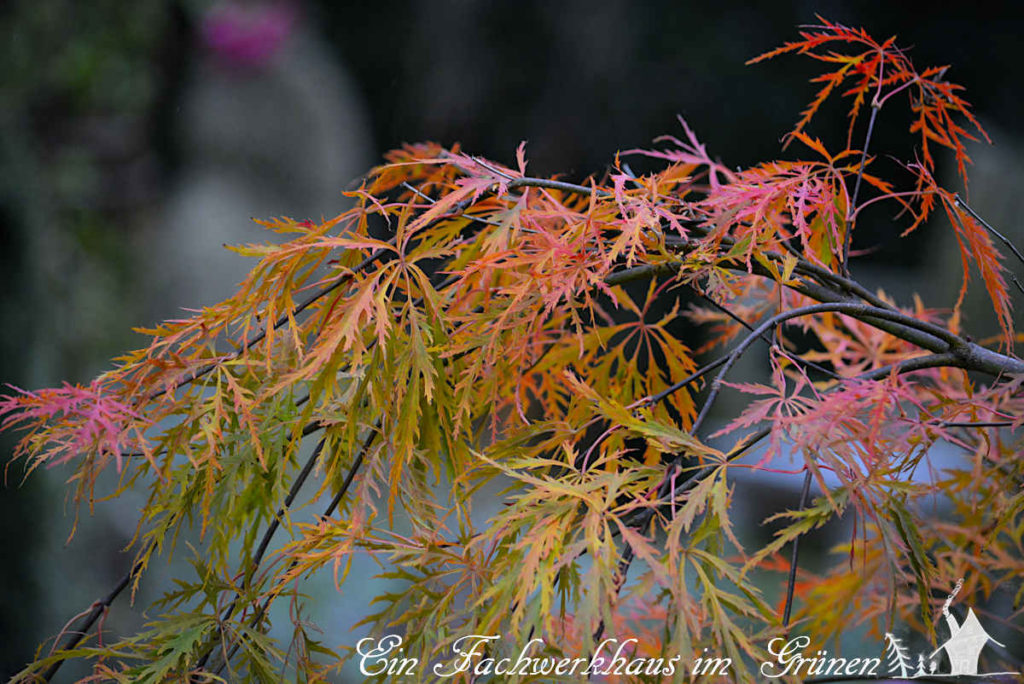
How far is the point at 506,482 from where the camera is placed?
1826 millimetres

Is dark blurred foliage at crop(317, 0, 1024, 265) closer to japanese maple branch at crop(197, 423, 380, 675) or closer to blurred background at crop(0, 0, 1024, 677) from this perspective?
blurred background at crop(0, 0, 1024, 677)

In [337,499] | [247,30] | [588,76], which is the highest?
[247,30]

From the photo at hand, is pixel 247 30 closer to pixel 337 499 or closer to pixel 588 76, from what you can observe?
pixel 588 76

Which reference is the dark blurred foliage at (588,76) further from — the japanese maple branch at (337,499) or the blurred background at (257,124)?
the japanese maple branch at (337,499)

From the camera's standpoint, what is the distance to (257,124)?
6.51 feet

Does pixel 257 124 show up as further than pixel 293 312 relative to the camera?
Yes

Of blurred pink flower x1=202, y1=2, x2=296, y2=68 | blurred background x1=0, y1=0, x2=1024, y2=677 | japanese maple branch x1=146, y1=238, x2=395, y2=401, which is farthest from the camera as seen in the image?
blurred pink flower x1=202, y1=2, x2=296, y2=68

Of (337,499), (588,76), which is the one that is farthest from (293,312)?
(588,76)

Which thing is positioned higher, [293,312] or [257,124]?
[257,124]

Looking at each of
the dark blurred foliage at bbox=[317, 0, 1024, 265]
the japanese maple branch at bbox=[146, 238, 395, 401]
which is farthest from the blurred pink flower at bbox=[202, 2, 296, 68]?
the japanese maple branch at bbox=[146, 238, 395, 401]

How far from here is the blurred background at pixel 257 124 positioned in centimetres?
177

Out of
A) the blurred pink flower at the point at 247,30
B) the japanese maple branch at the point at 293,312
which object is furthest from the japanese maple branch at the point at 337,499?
the blurred pink flower at the point at 247,30

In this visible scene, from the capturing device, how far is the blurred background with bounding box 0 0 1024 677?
5.81 ft

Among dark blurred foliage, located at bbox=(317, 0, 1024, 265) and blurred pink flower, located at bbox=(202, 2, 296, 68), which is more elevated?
blurred pink flower, located at bbox=(202, 2, 296, 68)
